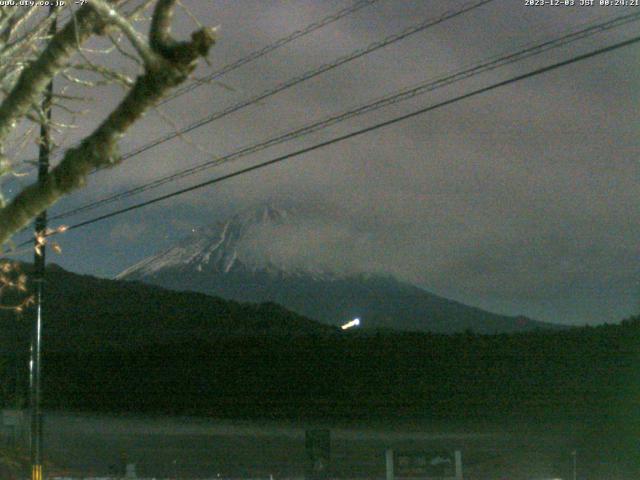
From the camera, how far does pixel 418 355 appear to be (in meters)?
53.2

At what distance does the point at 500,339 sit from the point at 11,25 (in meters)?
46.0

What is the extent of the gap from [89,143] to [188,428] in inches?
1689

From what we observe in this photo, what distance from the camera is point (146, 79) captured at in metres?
4.57

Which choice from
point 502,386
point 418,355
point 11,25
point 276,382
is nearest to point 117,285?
point 276,382

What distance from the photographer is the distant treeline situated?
157 ft

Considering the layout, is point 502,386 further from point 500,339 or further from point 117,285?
point 117,285

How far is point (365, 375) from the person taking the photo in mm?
53750

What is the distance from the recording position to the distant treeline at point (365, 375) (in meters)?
47.9

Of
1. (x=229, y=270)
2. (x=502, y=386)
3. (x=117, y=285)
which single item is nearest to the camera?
(x=502, y=386)

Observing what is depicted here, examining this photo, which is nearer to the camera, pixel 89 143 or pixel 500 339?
pixel 89 143

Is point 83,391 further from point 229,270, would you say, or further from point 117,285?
point 229,270

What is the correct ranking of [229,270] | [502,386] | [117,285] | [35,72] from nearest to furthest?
[35,72] < [502,386] < [117,285] < [229,270]

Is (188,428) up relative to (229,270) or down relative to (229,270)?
down

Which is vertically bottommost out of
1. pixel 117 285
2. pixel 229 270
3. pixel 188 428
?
pixel 188 428
